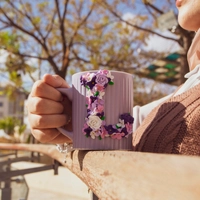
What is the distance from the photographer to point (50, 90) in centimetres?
58

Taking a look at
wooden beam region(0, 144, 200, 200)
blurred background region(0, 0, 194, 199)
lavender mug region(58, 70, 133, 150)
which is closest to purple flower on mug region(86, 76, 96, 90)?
lavender mug region(58, 70, 133, 150)

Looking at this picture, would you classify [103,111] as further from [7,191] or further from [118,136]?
[7,191]

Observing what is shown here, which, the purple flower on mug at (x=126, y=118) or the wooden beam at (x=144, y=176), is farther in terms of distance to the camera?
the purple flower on mug at (x=126, y=118)

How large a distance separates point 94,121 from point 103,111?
2 cm

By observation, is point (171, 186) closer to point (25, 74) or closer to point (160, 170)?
point (160, 170)

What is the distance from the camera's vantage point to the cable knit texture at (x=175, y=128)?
566 mm

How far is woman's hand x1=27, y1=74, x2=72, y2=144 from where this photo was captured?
58 centimetres

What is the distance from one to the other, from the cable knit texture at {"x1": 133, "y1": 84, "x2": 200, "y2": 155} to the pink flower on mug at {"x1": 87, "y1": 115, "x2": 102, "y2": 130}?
0.39 ft

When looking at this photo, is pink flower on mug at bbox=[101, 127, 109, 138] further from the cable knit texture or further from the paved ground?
the paved ground

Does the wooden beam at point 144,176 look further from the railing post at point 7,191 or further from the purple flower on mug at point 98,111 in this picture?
the railing post at point 7,191

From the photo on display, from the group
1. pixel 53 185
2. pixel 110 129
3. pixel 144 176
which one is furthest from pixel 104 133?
pixel 53 185

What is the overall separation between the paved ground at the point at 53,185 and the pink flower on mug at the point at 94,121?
493 millimetres

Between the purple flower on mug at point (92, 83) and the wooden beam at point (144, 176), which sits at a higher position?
the purple flower on mug at point (92, 83)

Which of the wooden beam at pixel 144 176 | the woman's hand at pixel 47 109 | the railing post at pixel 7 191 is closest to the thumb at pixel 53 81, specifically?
the woman's hand at pixel 47 109
